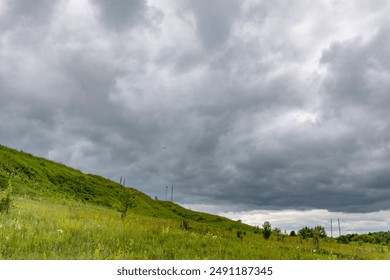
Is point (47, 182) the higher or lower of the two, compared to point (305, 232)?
higher

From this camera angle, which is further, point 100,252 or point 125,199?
point 125,199

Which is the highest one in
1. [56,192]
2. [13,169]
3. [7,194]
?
[13,169]

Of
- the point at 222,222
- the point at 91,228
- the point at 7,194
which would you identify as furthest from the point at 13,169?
the point at 222,222

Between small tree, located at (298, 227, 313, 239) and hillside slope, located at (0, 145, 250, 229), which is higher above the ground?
hillside slope, located at (0, 145, 250, 229)

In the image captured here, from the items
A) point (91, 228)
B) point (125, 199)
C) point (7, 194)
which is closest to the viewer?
point (91, 228)

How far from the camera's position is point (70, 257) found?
895cm

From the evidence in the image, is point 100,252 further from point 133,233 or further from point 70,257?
point 133,233

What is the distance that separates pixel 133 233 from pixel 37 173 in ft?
120

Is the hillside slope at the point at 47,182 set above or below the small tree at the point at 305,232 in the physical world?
above
